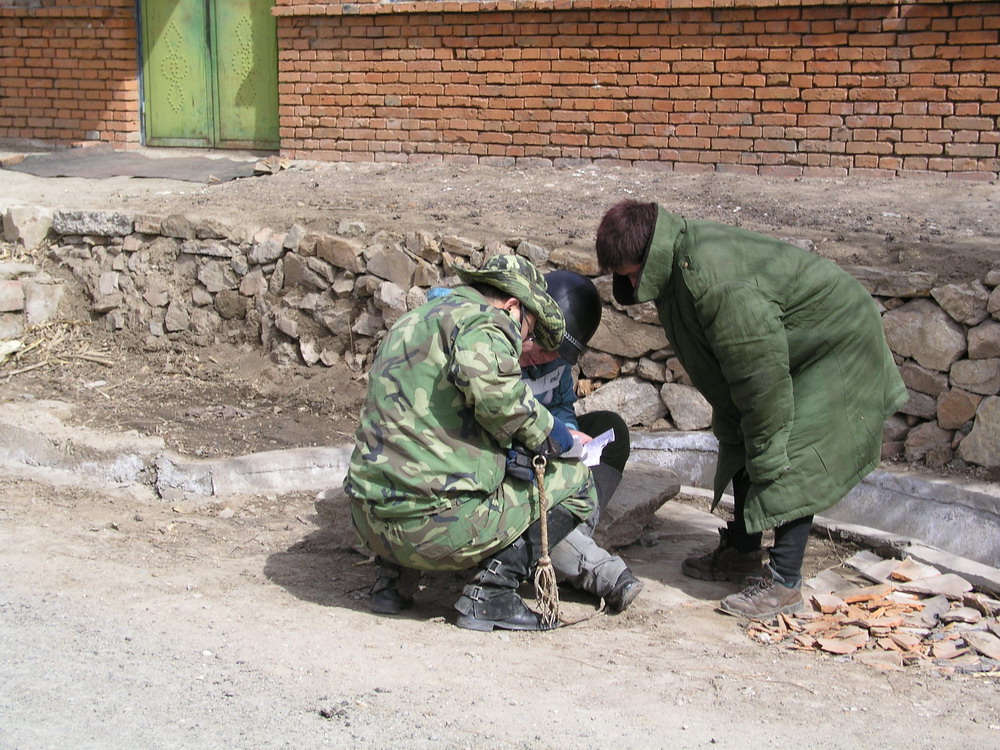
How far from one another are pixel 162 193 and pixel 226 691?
19.9ft

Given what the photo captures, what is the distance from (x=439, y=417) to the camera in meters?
3.32

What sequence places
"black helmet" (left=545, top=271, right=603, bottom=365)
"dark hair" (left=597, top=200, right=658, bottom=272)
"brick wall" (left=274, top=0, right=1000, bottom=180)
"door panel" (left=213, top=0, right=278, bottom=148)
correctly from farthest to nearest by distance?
"door panel" (left=213, top=0, right=278, bottom=148) < "brick wall" (left=274, top=0, right=1000, bottom=180) < "black helmet" (left=545, top=271, right=603, bottom=365) < "dark hair" (left=597, top=200, right=658, bottom=272)

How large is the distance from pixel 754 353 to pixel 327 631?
1675mm

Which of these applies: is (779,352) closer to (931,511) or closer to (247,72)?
(931,511)

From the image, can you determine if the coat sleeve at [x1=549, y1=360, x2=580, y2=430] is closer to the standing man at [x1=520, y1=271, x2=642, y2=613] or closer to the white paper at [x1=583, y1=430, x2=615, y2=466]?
the standing man at [x1=520, y1=271, x2=642, y2=613]

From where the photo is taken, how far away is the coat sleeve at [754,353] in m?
3.41

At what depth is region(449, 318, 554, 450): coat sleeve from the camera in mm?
3199

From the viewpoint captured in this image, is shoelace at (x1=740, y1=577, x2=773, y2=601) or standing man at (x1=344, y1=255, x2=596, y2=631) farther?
shoelace at (x1=740, y1=577, x2=773, y2=601)

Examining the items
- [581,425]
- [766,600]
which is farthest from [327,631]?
[766,600]

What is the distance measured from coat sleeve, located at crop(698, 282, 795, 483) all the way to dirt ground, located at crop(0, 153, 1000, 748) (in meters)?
0.76

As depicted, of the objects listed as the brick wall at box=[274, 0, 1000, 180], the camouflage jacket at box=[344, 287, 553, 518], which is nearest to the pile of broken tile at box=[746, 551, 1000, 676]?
the camouflage jacket at box=[344, 287, 553, 518]

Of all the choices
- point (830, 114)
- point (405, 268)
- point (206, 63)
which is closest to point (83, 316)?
point (405, 268)

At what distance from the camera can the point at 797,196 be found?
6961 mm

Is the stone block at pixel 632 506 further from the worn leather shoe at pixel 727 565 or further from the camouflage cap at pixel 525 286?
the camouflage cap at pixel 525 286
